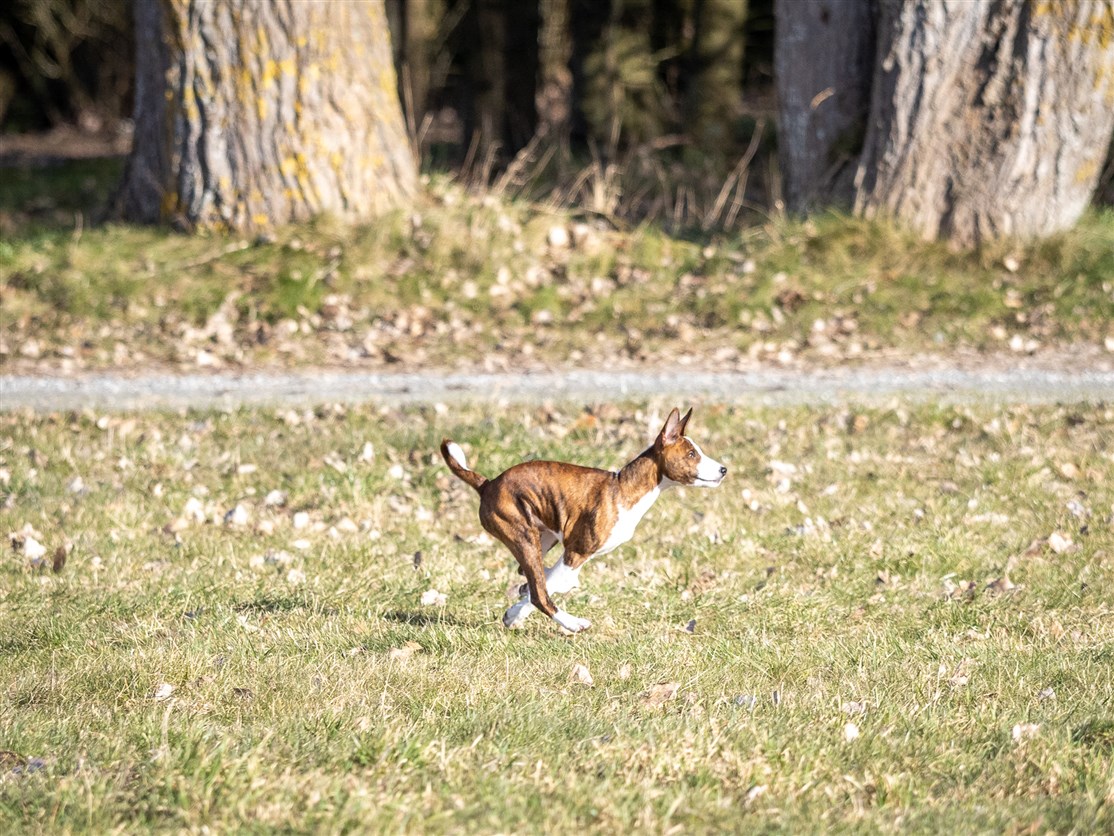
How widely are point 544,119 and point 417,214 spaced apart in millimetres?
8309

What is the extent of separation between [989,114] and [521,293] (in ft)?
13.3

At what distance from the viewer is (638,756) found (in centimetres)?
368

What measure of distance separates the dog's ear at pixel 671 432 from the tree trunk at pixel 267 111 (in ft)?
23.3

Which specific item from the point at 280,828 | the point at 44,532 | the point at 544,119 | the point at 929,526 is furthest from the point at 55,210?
the point at 280,828

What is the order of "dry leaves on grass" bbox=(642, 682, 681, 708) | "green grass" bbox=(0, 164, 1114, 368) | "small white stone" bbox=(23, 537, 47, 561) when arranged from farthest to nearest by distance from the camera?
"green grass" bbox=(0, 164, 1114, 368) → "small white stone" bbox=(23, 537, 47, 561) → "dry leaves on grass" bbox=(642, 682, 681, 708)

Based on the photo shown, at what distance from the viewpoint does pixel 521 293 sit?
10648mm

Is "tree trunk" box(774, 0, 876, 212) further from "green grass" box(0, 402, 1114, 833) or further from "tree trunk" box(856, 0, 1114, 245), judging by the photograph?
"green grass" box(0, 402, 1114, 833)

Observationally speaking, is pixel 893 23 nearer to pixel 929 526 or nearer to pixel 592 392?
pixel 592 392

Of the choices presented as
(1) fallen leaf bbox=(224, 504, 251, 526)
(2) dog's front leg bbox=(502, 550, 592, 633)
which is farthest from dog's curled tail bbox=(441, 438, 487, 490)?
(1) fallen leaf bbox=(224, 504, 251, 526)

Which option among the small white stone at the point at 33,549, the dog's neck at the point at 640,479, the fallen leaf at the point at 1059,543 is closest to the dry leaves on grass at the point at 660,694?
the dog's neck at the point at 640,479

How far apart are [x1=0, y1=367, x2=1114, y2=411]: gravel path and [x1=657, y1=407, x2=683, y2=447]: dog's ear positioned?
3902mm

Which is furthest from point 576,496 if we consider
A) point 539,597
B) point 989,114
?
point 989,114

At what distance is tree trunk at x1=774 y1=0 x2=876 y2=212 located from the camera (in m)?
11.3

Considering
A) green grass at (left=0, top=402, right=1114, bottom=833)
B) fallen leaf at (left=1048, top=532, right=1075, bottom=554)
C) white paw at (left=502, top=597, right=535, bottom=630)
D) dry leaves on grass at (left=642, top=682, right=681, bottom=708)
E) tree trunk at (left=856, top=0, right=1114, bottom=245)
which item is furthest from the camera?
tree trunk at (left=856, top=0, right=1114, bottom=245)
